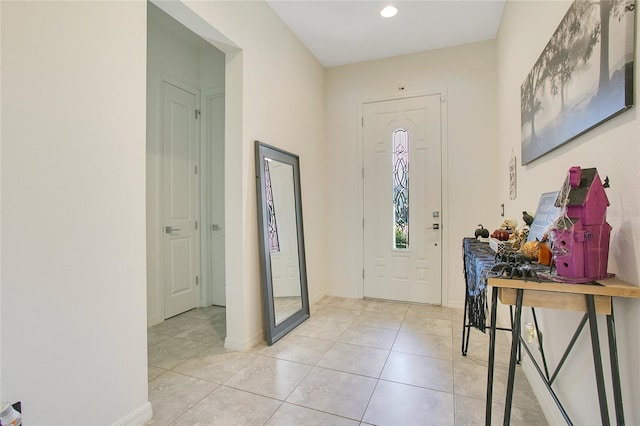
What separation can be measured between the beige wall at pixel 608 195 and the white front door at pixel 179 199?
328 centimetres

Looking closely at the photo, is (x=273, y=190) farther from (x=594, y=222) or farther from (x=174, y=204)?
(x=594, y=222)

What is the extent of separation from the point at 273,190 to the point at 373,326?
5.47 ft

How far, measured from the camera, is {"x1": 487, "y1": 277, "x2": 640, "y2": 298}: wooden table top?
1.00 meters

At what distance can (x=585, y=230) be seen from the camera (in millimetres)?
1076

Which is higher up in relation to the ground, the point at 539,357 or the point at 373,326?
the point at 539,357

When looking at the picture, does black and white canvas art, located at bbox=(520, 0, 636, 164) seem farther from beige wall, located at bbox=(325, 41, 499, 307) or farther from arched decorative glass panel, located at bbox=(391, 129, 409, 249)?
→ arched decorative glass panel, located at bbox=(391, 129, 409, 249)

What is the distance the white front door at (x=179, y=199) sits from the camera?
336 centimetres

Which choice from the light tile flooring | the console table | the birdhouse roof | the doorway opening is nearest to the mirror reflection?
the light tile flooring

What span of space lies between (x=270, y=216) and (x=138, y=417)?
171cm

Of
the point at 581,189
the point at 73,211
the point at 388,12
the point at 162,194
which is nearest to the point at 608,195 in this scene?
the point at 581,189

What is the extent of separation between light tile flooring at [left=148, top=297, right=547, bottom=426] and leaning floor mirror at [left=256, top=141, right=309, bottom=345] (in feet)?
0.65

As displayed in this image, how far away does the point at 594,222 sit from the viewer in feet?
3.50

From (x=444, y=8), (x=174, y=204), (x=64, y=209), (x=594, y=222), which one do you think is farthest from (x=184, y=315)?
(x=444, y=8)

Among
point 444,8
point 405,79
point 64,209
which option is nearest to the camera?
point 64,209
